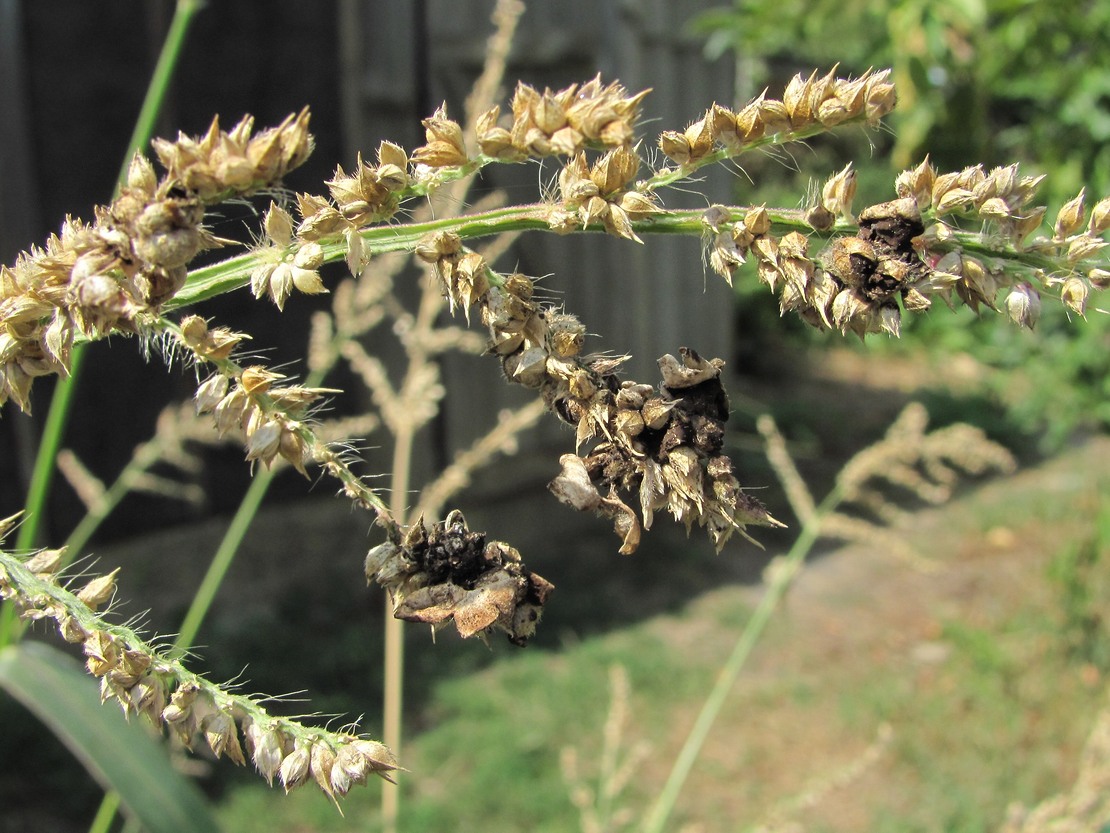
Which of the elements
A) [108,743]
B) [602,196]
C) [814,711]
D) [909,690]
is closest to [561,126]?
[602,196]

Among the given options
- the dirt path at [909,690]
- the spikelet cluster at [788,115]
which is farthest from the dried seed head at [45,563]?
the dirt path at [909,690]

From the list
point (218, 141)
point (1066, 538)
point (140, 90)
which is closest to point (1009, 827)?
point (218, 141)

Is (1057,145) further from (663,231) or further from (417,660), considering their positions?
(663,231)

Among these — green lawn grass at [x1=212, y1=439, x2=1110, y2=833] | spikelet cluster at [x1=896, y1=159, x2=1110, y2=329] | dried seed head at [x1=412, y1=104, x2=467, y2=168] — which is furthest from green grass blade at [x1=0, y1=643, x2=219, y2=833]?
green lawn grass at [x1=212, y1=439, x2=1110, y2=833]

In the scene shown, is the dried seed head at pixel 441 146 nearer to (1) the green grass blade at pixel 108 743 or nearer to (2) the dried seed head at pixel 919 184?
(2) the dried seed head at pixel 919 184

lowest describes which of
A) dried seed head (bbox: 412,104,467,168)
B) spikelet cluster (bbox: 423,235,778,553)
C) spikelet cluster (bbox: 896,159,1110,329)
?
spikelet cluster (bbox: 423,235,778,553)

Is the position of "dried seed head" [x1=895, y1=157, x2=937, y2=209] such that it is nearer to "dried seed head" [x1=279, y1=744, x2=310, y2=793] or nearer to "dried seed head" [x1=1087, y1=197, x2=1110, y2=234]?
"dried seed head" [x1=1087, y1=197, x2=1110, y2=234]

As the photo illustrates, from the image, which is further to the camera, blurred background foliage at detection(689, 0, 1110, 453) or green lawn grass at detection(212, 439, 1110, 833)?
green lawn grass at detection(212, 439, 1110, 833)
